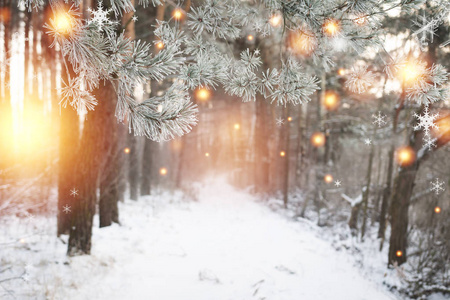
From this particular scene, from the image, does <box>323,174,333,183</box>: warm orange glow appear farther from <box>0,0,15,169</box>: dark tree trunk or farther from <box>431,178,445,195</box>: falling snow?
<box>0,0,15,169</box>: dark tree trunk

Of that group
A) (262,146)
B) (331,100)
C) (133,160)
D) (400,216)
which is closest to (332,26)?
(400,216)

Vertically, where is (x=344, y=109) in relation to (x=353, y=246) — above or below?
above

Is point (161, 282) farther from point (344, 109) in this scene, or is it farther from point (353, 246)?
point (344, 109)

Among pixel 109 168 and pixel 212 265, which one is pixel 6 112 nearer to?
pixel 109 168

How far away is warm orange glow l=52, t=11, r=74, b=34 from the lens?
175 cm

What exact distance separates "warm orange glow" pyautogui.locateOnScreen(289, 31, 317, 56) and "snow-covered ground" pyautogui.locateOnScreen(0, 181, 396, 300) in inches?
152

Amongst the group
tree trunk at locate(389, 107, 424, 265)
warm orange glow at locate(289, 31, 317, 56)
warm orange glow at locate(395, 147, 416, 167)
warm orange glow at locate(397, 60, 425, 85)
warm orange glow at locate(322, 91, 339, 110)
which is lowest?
tree trunk at locate(389, 107, 424, 265)

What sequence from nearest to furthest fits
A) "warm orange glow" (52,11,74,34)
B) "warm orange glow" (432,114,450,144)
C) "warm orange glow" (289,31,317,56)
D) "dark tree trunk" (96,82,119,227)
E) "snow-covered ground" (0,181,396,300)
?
1. "warm orange glow" (52,11,74,34)
2. "warm orange glow" (289,31,317,56)
3. "snow-covered ground" (0,181,396,300)
4. "warm orange glow" (432,114,450,144)
5. "dark tree trunk" (96,82,119,227)

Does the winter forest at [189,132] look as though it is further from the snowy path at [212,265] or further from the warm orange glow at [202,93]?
the warm orange glow at [202,93]

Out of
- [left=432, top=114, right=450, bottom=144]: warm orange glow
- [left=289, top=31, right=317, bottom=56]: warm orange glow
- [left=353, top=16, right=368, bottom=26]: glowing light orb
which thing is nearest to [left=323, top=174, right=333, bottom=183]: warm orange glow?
[left=432, top=114, right=450, bottom=144]: warm orange glow

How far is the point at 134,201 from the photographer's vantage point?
11570 mm

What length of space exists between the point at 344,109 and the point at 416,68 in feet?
44.2

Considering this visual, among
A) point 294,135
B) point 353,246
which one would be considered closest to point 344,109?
point 294,135

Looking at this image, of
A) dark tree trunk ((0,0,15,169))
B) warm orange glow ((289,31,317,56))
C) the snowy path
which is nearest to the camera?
warm orange glow ((289,31,317,56))
